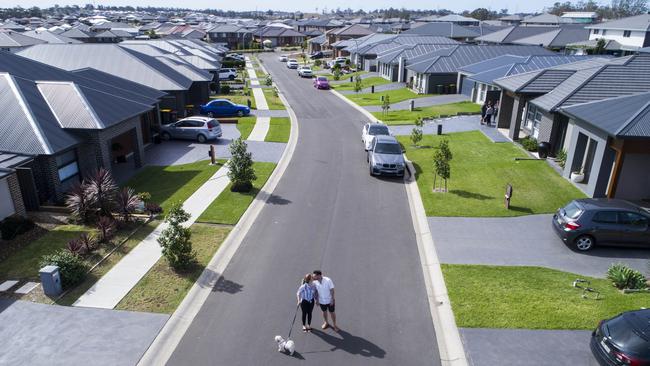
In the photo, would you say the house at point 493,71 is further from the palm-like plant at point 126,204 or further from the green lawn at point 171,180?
the palm-like plant at point 126,204

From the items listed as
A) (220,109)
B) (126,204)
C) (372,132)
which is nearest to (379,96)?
(220,109)

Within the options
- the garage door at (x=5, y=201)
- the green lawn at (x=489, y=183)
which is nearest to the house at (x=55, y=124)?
the garage door at (x=5, y=201)

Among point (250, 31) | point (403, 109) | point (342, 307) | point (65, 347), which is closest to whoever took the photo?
point (65, 347)

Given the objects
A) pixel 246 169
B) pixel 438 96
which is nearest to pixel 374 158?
pixel 246 169

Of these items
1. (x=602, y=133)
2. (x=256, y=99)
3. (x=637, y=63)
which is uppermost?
(x=637, y=63)

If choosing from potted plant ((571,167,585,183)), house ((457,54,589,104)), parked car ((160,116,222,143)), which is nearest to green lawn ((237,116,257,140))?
parked car ((160,116,222,143))

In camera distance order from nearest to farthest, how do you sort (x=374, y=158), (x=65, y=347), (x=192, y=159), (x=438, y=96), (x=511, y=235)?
(x=65, y=347) → (x=511, y=235) → (x=374, y=158) → (x=192, y=159) → (x=438, y=96)

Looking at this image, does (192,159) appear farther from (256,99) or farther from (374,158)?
(256,99)
